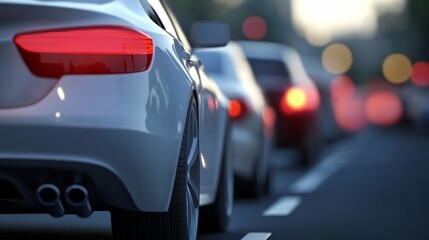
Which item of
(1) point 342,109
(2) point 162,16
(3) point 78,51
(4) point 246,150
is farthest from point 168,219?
(1) point 342,109

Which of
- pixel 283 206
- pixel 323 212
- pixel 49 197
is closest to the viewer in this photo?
pixel 49 197

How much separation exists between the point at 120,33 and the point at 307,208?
5870 mm

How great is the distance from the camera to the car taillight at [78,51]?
6148 mm

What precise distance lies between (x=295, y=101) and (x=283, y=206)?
6428 millimetres

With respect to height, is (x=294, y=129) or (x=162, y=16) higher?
(x=162, y=16)

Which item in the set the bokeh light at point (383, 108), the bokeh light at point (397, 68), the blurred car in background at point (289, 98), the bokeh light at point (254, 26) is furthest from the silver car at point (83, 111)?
the bokeh light at point (397, 68)

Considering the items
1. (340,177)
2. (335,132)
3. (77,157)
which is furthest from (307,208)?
(335,132)

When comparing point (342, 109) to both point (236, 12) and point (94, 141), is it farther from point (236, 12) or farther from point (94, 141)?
point (236, 12)

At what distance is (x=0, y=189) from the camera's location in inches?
250

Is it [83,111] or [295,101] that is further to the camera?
[295,101]

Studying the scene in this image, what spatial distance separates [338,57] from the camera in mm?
164375

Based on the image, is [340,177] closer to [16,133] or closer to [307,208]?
[307,208]

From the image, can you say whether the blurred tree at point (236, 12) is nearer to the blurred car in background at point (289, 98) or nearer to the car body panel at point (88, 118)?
the blurred car in background at point (289, 98)

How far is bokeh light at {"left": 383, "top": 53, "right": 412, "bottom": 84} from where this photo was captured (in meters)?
130
